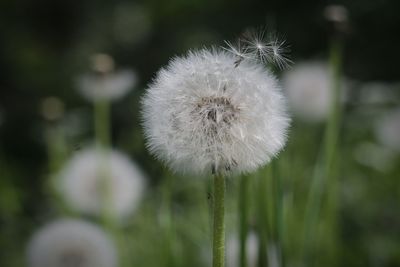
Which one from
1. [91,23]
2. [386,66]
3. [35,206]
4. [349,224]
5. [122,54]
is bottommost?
[349,224]

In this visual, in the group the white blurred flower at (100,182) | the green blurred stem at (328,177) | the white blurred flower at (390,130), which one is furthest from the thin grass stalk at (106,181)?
the white blurred flower at (390,130)

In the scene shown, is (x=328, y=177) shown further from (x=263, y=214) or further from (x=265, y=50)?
(x=265, y=50)

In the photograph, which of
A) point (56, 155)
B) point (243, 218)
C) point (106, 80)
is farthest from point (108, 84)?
point (243, 218)

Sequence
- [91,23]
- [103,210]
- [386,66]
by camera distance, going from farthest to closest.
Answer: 1. [91,23]
2. [386,66]
3. [103,210]

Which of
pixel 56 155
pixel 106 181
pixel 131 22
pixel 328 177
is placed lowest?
pixel 328 177

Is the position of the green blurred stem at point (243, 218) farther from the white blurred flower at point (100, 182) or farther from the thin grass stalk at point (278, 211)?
the white blurred flower at point (100, 182)

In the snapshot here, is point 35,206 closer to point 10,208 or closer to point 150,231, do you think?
point 10,208

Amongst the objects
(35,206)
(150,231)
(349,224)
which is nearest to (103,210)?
(150,231)
